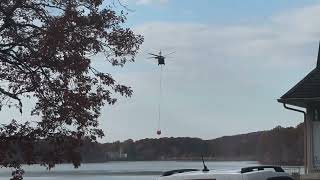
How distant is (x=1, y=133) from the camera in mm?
9648

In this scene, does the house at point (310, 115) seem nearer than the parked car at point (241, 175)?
No

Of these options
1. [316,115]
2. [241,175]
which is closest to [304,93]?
[316,115]

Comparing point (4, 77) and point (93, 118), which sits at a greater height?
point (4, 77)

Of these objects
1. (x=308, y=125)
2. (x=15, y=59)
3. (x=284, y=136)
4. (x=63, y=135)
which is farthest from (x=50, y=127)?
(x=284, y=136)

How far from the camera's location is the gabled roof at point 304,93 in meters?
20.0

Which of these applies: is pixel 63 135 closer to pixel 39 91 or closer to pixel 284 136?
pixel 39 91

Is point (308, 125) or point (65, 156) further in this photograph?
point (308, 125)

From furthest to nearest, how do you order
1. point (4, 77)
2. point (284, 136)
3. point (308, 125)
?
point (284, 136) → point (308, 125) → point (4, 77)

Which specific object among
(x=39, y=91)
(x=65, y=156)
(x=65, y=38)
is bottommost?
(x=65, y=156)

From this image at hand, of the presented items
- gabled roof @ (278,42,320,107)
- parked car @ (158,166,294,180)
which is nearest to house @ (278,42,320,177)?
→ gabled roof @ (278,42,320,107)

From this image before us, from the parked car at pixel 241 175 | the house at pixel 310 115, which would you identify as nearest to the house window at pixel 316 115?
the house at pixel 310 115

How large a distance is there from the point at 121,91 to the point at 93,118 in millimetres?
851

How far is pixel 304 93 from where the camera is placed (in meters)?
20.3

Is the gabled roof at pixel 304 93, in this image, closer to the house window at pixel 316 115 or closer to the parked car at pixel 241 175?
the house window at pixel 316 115
